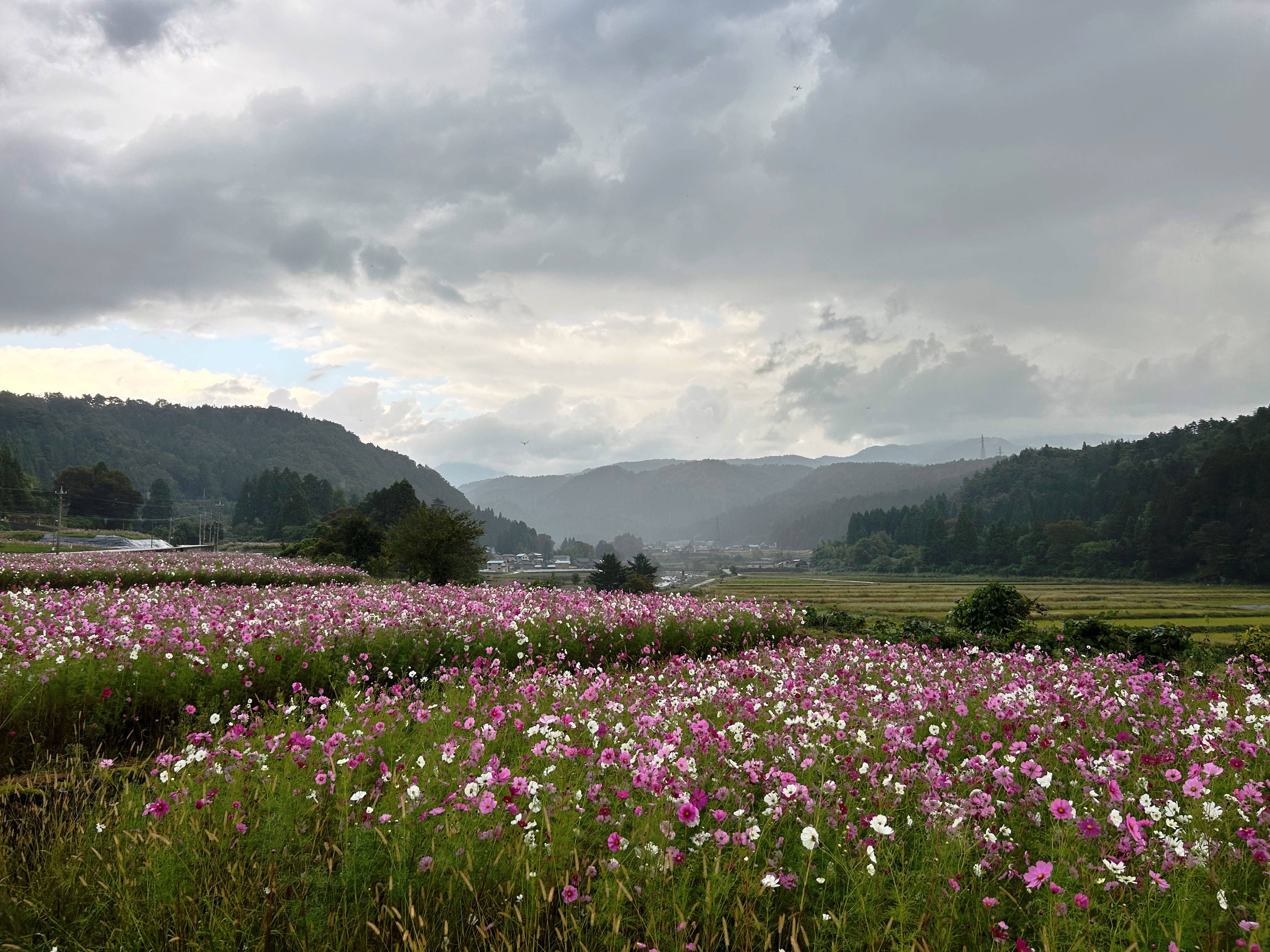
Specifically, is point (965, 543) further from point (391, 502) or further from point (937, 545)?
point (391, 502)

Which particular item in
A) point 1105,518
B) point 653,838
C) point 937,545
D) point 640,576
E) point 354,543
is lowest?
point 640,576

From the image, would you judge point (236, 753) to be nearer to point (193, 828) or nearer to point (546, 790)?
point (193, 828)

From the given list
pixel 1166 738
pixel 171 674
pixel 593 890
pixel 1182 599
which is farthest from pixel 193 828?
pixel 1182 599

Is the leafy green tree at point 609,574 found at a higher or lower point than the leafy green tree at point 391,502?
lower

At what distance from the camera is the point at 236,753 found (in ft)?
17.1

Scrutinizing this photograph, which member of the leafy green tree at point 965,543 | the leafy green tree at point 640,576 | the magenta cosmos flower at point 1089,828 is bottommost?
the leafy green tree at point 640,576

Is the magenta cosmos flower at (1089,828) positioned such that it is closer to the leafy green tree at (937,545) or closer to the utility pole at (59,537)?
the utility pole at (59,537)

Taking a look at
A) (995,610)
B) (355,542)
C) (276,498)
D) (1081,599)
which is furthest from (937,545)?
(276,498)

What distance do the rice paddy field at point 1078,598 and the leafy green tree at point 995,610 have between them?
169 inches

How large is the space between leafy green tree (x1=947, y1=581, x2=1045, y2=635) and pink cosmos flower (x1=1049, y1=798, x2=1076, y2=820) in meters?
13.7

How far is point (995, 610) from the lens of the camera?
16.8 meters

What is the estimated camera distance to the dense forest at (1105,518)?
76.4 metres

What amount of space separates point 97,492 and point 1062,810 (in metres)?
129

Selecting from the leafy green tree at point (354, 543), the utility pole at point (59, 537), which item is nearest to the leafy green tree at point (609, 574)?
the leafy green tree at point (354, 543)
